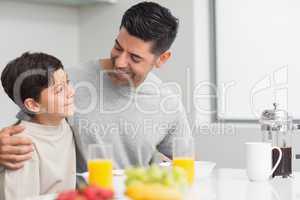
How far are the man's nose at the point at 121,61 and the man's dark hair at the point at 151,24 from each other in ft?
0.32

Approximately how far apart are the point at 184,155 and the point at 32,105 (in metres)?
0.61

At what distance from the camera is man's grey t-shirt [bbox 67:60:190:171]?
6.50 ft

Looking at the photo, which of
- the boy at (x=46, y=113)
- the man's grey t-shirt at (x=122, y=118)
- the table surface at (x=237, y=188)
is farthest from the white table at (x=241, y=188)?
the boy at (x=46, y=113)

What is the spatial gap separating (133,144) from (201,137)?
1.09 meters

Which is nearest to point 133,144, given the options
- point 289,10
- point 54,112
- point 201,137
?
point 54,112

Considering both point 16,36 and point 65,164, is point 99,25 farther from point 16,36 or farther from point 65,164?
point 65,164

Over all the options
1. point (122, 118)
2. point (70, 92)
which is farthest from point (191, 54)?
point (70, 92)

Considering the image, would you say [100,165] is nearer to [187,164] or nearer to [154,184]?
[187,164]

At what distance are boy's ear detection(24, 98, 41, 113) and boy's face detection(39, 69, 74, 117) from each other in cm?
1

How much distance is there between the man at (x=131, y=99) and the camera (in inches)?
76.7

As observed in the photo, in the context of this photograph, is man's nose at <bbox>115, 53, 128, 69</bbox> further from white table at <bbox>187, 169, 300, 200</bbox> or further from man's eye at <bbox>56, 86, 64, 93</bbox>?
white table at <bbox>187, 169, 300, 200</bbox>

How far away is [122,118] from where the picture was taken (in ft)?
6.63

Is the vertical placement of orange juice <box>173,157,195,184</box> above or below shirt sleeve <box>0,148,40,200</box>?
above

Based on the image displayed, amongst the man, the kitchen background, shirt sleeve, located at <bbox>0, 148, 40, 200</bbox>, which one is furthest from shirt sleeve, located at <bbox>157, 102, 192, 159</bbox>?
the kitchen background
